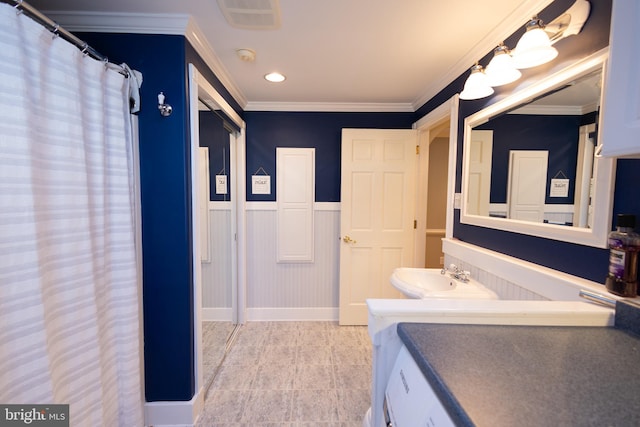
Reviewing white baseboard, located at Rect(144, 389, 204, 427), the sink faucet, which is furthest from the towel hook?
the sink faucet

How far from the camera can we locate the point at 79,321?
43.4 inches

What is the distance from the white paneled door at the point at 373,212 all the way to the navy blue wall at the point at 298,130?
22 centimetres

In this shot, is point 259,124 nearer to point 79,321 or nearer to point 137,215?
point 137,215

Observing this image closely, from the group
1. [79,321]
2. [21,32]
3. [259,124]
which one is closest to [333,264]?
[259,124]

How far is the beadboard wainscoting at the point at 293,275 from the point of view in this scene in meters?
2.90

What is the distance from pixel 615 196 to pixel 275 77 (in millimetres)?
2113

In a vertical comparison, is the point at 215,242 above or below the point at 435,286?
above

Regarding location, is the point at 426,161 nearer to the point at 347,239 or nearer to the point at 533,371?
the point at 347,239

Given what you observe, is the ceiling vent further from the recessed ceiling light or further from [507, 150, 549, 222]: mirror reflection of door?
[507, 150, 549, 222]: mirror reflection of door

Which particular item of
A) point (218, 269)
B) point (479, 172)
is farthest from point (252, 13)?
point (218, 269)

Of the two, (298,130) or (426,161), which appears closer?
(426,161)

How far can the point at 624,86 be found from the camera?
691mm

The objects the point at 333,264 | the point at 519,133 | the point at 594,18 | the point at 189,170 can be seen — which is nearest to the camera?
the point at 594,18

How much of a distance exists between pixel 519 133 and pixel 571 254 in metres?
0.64
